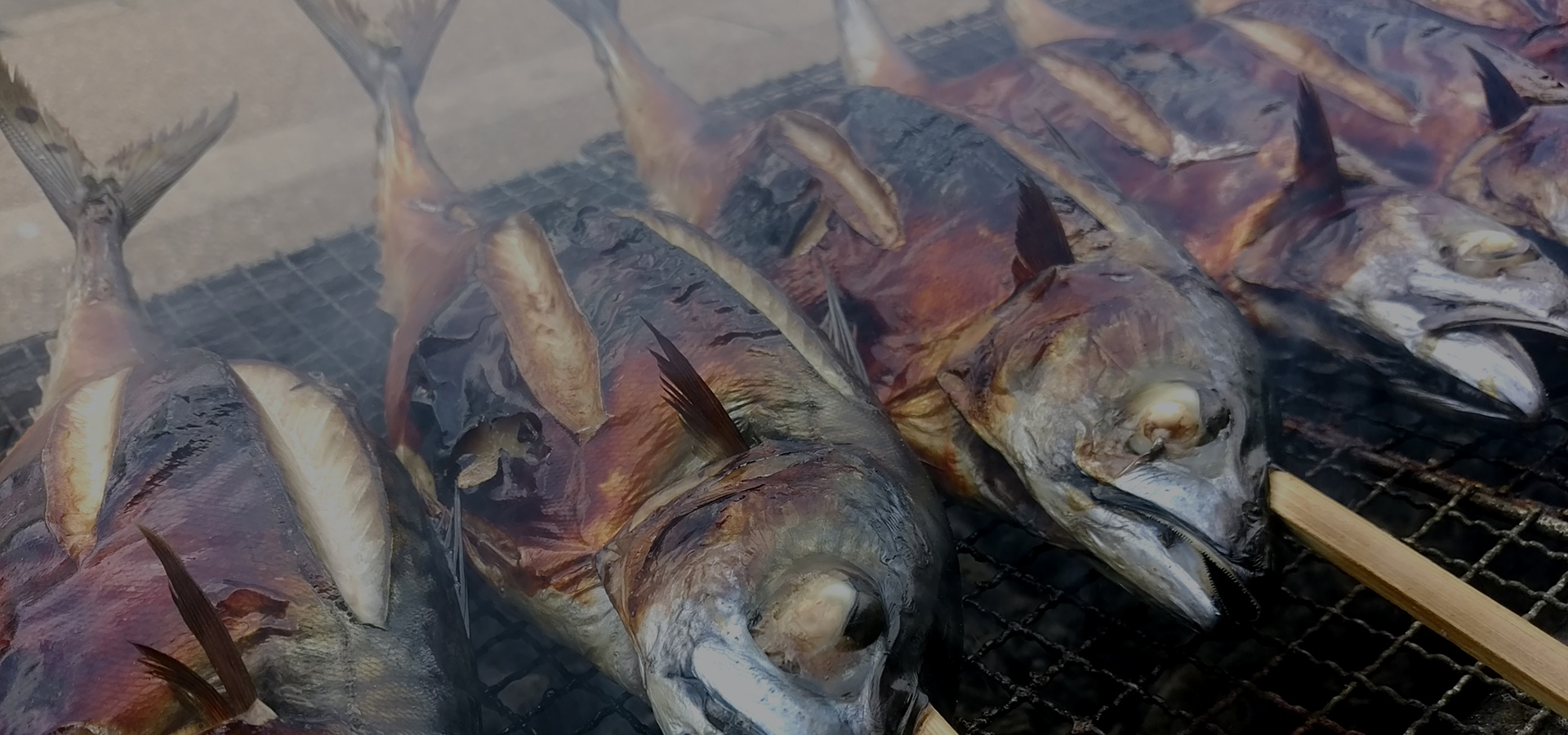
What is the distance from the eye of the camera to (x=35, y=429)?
80.6 inches

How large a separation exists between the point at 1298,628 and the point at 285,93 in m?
5.54

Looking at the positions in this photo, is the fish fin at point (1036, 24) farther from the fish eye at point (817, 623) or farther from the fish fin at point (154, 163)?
the fish eye at point (817, 623)

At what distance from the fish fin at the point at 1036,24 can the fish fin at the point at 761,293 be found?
5.91 ft

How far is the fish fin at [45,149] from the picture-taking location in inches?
101

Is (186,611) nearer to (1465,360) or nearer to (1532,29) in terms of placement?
(1465,360)

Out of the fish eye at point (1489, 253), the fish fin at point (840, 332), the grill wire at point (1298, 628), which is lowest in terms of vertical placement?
the grill wire at point (1298, 628)

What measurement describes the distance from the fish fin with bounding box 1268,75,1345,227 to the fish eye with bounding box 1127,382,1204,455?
0.88m

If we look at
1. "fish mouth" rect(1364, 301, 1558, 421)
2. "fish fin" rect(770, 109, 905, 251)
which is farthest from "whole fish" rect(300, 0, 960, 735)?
"fish mouth" rect(1364, 301, 1558, 421)

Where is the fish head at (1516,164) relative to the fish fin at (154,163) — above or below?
below

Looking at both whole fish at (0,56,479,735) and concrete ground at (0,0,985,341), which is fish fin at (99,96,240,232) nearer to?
whole fish at (0,56,479,735)

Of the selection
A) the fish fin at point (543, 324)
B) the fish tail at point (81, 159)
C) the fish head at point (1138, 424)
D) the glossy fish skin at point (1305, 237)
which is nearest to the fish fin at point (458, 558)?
the fish fin at point (543, 324)

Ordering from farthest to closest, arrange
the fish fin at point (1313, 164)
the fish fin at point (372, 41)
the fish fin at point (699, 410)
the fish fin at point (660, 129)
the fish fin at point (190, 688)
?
the fish fin at point (372, 41), the fish fin at point (660, 129), the fish fin at point (1313, 164), the fish fin at point (699, 410), the fish fin at point (190, 688)

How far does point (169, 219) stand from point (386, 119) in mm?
2347

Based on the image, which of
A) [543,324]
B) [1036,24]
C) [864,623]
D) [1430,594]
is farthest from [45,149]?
[1430,594]
